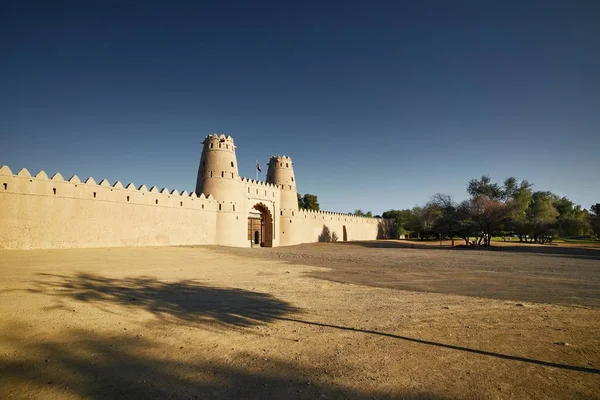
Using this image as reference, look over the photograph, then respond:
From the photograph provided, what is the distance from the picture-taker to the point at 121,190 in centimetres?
2494

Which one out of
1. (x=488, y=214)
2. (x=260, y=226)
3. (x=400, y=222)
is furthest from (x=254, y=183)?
(x=400, y=222)

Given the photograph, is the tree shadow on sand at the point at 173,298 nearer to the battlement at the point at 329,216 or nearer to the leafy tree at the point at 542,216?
the battlement at the point at 329,216

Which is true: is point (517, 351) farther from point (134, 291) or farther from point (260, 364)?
point (134, 291)

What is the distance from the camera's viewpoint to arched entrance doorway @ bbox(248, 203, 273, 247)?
39.6 m

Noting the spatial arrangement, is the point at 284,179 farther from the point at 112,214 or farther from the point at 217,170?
the point at 112,214

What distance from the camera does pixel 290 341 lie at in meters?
5.72

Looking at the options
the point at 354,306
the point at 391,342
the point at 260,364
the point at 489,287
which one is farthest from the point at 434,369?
the point at 489,287

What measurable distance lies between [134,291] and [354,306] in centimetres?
636

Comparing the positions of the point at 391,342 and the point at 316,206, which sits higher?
the point at 316,206

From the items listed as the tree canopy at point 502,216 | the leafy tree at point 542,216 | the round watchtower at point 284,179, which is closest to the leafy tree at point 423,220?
the tree canopy at point 502,216

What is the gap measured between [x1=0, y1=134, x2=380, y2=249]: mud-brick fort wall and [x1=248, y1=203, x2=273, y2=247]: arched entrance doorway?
0.56ft

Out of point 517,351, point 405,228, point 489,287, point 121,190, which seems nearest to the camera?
point 517,351

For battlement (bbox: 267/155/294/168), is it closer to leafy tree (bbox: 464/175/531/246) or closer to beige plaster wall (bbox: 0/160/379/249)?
beige plaster wall (bbox: 0/160/379/249)

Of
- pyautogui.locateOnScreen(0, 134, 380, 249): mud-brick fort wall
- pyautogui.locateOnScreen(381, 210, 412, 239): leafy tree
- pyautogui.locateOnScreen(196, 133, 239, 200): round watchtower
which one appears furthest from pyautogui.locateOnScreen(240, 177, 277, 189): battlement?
pyautogui.locateOnScreen(381, 210, 412, 239): leafy tree
